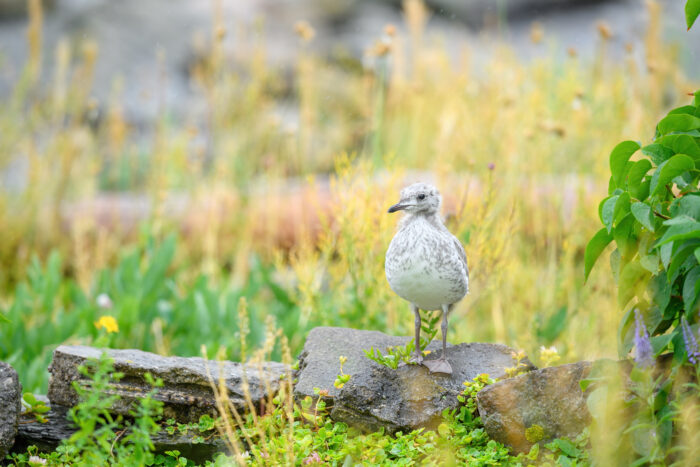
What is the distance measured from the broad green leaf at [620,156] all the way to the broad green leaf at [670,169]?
0.36 feet

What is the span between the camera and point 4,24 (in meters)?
9.38

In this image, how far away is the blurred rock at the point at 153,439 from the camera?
244 centimetres

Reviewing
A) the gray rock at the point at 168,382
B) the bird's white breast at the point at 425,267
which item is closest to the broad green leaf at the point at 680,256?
the bird's white breast at the point at 425,267

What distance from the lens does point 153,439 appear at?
8.03ft

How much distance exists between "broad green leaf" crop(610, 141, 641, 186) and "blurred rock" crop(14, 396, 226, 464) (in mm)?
1620

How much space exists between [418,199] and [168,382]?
116cm

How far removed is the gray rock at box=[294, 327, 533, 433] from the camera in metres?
2.31

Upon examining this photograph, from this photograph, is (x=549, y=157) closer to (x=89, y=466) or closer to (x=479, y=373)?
(x=479, y=373)

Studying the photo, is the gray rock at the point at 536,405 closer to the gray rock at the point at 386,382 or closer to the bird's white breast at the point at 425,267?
the gray rock at the point at 386,382

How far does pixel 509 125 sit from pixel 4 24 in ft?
25.6

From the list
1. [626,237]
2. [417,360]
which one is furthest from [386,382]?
[626,237]

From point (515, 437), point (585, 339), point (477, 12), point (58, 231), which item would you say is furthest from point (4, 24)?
point (515, 437)

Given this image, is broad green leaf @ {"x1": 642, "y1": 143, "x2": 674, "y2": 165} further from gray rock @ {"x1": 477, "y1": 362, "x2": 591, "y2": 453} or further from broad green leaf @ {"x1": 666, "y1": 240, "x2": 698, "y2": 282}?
gray rock @ {"x1": 477, "y1": 362, "x2": 591, "y2": 453}

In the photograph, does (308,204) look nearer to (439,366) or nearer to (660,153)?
(439,366)
